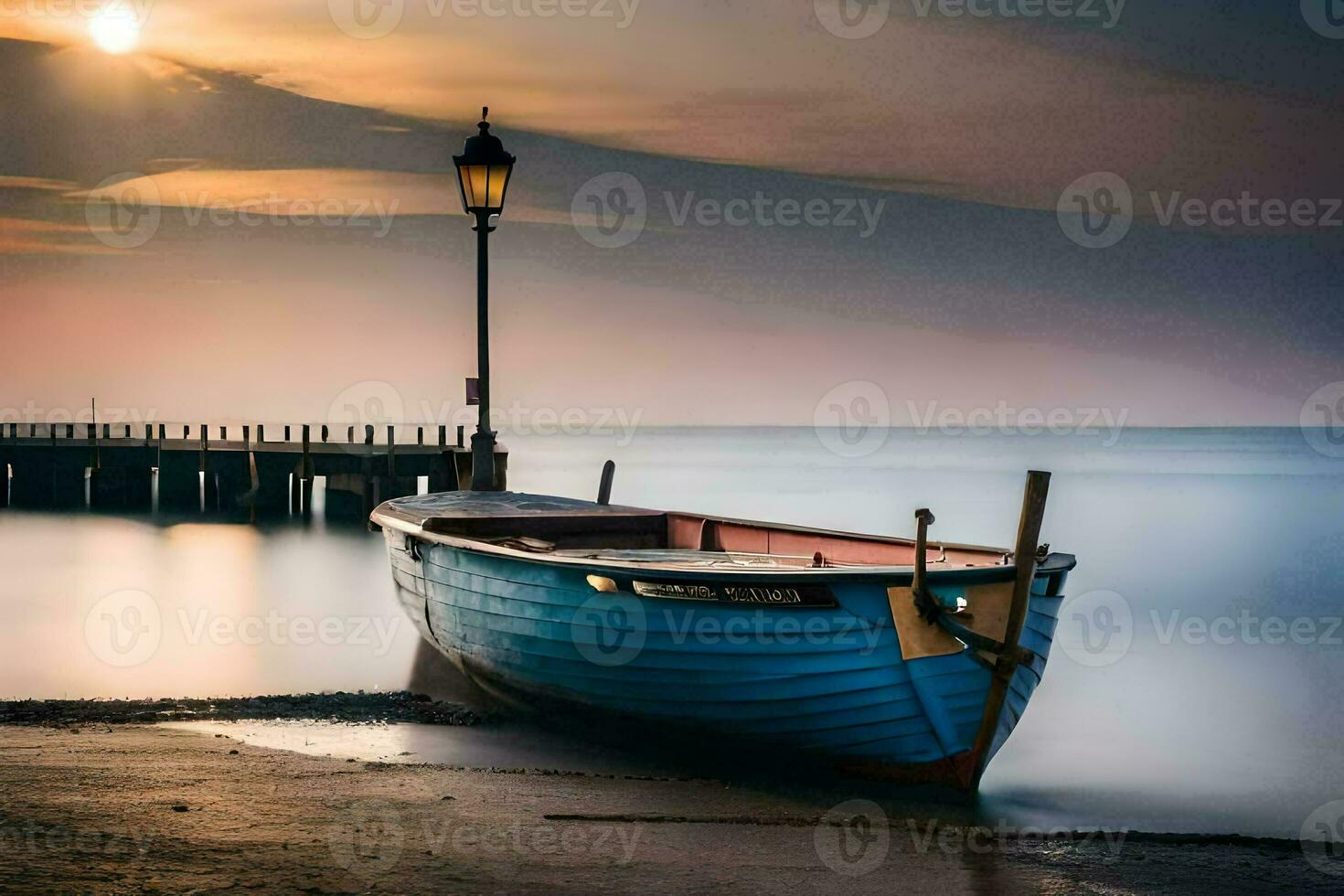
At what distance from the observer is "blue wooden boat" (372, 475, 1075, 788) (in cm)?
739

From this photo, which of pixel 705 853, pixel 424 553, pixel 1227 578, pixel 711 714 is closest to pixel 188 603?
pixel 424 553

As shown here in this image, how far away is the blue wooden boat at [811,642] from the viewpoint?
24.3ft

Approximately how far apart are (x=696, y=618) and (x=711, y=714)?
2.32 ft

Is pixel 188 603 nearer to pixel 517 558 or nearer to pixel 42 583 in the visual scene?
pixel 42 583

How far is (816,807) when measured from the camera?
25.0 feet

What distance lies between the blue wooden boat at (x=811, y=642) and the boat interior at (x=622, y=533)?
0.30ft

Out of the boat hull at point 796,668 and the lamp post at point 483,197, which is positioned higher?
the lamp post at point 483,197
